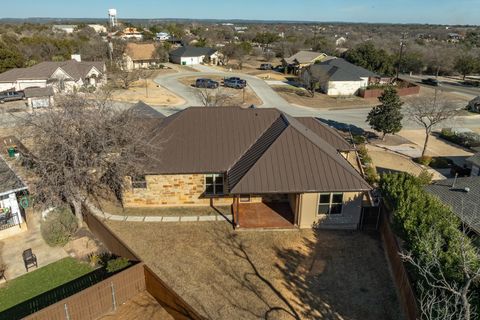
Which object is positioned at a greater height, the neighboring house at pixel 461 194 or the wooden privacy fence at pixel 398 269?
the neighboring house at pixel 461 194

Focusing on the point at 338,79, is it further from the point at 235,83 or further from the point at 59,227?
the point at 59,227

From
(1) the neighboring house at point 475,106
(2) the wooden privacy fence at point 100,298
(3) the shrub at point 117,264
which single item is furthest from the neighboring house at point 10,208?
(1) the neighboring house at point 475,106

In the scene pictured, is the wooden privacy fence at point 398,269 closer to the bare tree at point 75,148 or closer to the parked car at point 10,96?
the bare tree at point 75,148

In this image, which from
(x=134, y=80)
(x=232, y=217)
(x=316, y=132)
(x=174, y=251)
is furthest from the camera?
(x=134, y=80)

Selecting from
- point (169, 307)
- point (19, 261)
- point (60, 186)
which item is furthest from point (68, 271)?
point (169, 307)

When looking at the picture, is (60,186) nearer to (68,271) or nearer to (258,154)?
(68,271)

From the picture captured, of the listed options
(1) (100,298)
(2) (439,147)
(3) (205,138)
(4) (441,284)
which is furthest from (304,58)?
(1) (100,298)
